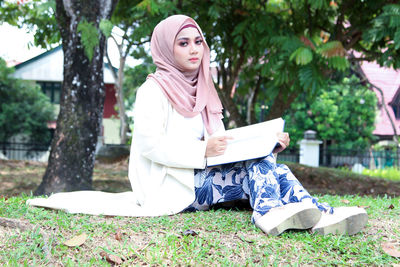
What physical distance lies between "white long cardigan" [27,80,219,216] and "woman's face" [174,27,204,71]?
0.91ft

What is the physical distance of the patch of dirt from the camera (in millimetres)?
8383

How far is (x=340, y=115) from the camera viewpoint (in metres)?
18.4

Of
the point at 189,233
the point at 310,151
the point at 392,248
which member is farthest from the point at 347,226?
the point at 310,151

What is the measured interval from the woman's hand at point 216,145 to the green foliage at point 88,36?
299cm

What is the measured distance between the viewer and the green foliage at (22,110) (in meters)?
17.5

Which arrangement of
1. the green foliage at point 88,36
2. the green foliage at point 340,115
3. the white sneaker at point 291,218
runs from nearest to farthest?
the white sneaker at point 291,218
the green foliage at point 88,36
the green foliage at point 340,115

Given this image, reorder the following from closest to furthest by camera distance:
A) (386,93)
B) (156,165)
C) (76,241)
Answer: (76,241)
(156,165)
(386,93)

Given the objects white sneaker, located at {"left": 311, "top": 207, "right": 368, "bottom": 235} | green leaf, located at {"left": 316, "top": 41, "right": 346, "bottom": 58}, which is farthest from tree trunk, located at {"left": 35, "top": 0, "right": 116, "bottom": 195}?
white sneaker, located at {"left": 311, "top": 207, "right": 368, "bottom": 235}

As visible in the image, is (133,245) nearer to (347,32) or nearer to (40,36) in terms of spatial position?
(347,32)

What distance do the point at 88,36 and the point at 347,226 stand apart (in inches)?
162

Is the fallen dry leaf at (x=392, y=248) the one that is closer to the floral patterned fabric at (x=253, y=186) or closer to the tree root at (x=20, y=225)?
the floral patterned fabric at (x=253, y=186)

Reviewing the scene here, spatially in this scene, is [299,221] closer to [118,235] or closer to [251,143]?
[251,143]

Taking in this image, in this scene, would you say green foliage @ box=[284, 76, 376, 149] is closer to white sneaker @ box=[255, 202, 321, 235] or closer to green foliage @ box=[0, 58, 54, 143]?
green foliage @ box=[0, 58, 54, 143]

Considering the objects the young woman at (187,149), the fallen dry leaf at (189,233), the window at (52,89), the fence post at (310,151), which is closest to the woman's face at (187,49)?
the young woman at (187,149)
